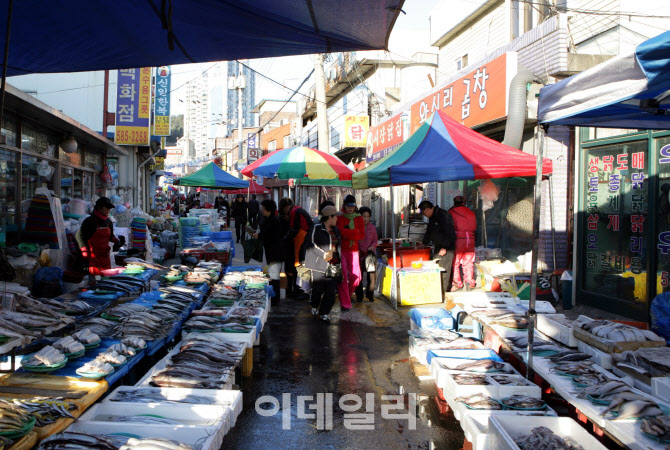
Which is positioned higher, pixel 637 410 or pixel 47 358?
pixel 47 358

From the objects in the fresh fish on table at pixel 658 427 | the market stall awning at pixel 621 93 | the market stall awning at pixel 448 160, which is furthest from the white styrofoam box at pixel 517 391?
the market stall awning at pixel 448 160

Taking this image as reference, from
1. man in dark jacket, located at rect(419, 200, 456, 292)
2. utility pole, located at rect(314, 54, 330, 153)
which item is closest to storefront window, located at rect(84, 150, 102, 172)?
utility pole, located at rect(314, 54, 330, 153)

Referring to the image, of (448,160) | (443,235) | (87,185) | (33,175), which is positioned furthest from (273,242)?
(87,185)

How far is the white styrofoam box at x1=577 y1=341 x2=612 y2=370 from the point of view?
4.64 m

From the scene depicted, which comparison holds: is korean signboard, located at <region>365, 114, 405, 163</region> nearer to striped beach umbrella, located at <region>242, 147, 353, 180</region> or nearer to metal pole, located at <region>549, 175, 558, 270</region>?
striped beach umbrella, located at <region>242, 147, 353, 180</region>

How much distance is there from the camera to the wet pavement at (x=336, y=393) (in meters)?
4.31

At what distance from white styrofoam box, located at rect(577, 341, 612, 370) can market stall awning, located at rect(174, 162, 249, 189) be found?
1272cm

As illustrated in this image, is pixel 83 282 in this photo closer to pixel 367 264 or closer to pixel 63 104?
pixel 367 264

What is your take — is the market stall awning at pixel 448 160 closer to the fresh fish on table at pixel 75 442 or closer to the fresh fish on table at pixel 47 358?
the fresh fish on table at pixel 47 358

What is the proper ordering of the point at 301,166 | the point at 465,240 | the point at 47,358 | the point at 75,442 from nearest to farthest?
the point at 75,442 < the point at 47,358 < the point at 465,240 < the point at 301,166

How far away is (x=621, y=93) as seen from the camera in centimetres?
339

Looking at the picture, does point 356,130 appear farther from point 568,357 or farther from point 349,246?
point 568,357

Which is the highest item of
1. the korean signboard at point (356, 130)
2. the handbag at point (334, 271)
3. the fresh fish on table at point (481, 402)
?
the korean signboard at point (356, 130)

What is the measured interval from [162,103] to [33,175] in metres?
12.6
